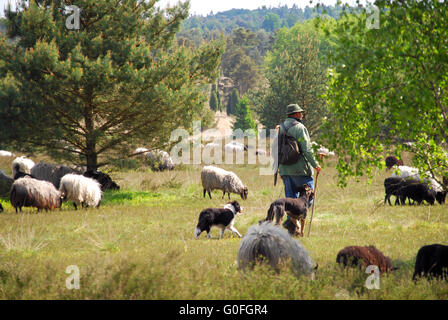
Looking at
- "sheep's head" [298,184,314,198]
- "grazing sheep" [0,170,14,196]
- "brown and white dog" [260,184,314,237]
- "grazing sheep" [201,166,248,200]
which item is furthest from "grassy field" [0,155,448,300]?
"grazing sheep" [0,170,14,196]

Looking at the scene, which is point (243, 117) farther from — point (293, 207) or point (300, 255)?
point (300, 255)

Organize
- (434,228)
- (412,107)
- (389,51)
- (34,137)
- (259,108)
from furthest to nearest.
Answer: (259,108)
(34,137)
(434,228)
(389,51)
(412,107)

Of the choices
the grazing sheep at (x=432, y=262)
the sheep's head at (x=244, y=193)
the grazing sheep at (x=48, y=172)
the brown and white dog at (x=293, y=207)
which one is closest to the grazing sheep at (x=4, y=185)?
the grazing sheep at (x=48, y=172)

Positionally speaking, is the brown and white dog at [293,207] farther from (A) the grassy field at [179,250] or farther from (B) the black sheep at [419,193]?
(B) the black sheep at [419,193]

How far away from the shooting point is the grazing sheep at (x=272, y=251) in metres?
6.01

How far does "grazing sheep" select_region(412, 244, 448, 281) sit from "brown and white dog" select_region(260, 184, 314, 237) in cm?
321

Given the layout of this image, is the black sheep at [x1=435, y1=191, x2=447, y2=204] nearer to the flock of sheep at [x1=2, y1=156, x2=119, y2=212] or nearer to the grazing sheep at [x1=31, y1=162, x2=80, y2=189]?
the flock of sheep at [x1=2, y1=156, x2=119, y2=212]

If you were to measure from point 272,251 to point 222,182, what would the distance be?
39.3 ft

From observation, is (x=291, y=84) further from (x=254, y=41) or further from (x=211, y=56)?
(x=254, y=41)

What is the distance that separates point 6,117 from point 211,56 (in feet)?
27.3

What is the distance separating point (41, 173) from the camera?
18.0 meters

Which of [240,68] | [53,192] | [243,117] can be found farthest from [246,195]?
[240,68]

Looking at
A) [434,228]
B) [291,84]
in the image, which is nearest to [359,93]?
[434,228]

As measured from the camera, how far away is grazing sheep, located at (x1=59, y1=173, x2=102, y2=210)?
1406cm
